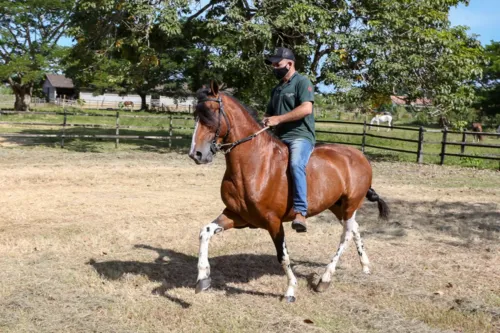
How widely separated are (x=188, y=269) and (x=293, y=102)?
2.40 metres

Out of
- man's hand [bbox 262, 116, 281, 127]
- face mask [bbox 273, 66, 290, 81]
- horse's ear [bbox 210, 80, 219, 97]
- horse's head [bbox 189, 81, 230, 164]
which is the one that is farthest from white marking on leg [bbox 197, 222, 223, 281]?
face mask [bbox 273, 66, 290, 81]

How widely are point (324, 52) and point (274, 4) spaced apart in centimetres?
270

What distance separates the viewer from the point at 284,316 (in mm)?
4844

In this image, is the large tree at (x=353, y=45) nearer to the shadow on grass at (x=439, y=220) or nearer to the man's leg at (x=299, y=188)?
the shadow on grass at (x=439, y=220)

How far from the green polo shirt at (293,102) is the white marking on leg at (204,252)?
3.99 feet

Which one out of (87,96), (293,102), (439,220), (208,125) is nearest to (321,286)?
(293,102)

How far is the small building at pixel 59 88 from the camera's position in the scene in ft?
251

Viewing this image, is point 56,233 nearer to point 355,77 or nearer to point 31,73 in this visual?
point 355,77

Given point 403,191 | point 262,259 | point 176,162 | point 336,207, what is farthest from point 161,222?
point 176,162

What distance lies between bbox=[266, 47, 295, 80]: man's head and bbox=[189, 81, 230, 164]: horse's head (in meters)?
0.74

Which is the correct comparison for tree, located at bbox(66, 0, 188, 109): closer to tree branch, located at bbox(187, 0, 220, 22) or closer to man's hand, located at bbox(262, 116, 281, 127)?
tree branch, located at bbox(187, 0, 220, 22)

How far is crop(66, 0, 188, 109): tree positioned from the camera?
17.8m

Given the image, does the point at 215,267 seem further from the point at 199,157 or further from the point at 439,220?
the point at 439,220

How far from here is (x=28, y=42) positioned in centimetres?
4241
